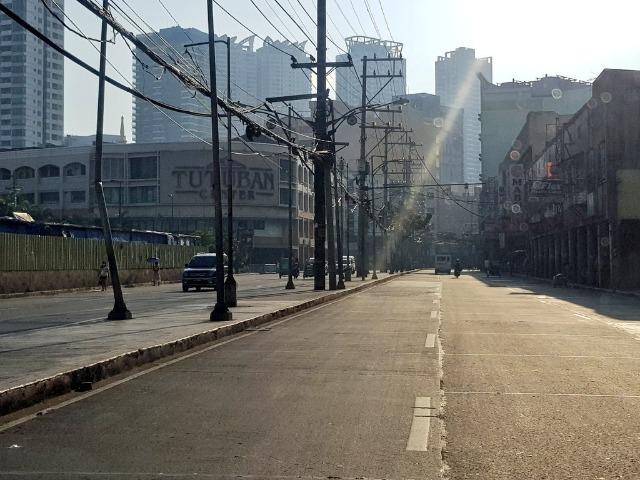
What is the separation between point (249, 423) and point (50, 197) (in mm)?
115999

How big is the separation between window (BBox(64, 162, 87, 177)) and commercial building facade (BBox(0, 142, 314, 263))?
0.13 m

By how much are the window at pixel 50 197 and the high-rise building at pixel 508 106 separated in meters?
73.5

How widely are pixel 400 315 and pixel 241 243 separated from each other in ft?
283

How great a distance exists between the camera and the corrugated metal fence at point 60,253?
38.4 meters

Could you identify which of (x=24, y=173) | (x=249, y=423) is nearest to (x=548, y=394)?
(x=249, y=423)

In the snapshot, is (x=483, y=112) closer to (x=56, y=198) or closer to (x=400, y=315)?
(x=56, y=198)

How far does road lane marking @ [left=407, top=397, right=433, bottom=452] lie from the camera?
7.07 metres

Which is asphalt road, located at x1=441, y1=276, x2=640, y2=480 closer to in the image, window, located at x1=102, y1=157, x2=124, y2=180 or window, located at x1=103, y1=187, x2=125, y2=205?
window, located at x1=102, y1=157, x2=124, y2=180

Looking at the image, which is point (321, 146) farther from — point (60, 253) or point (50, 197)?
point (50, 197)

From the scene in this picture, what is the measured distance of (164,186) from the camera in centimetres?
11406

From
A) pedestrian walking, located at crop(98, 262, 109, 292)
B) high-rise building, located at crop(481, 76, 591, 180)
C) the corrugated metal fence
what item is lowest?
pedestrian walking, located at crop(98, 262, 109, 292)

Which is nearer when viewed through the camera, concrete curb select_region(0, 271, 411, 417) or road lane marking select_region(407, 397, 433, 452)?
road lane marking select_region(407, 397, 433, 452)

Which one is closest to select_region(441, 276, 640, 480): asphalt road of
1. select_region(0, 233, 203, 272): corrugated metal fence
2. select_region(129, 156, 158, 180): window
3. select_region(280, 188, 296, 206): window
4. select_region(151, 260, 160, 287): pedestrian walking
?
select_region(0, 233, 203, 272): corrugated metal fence

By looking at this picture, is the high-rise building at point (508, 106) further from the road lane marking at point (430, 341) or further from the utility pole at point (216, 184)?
the road lane marking at point (430, 341)
